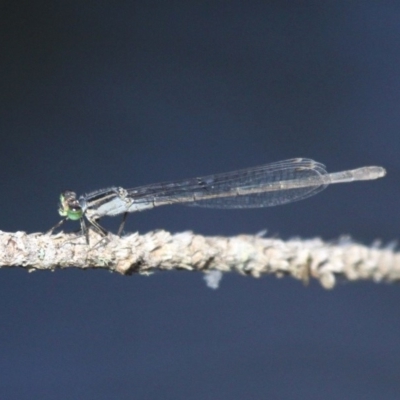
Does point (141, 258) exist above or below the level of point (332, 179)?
below

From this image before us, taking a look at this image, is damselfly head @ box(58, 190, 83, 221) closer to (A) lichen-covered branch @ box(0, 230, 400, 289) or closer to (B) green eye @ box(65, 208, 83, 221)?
(B) green eye @ box(65, 208, 83, 221)

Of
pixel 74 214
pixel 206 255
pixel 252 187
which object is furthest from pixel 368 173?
pixel 206 255

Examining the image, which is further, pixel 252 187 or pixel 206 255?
pixel 252 187

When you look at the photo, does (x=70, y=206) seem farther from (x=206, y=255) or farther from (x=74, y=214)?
(x=206, y=255)

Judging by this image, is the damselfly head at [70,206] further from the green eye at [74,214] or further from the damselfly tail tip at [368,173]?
the damselfly tail tip at [368,173]

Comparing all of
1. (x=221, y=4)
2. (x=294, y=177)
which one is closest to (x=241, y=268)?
(x=294, y=177)

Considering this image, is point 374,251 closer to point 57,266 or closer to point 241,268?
point 241,268

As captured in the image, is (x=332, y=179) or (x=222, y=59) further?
(x=222, y=59)

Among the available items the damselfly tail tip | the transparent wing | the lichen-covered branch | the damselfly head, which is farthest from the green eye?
the damselfly tail tip
